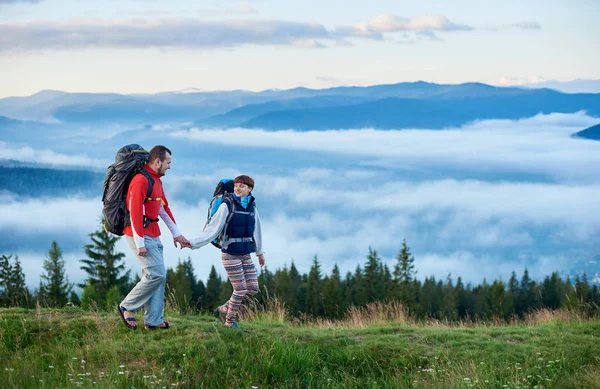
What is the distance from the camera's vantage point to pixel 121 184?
352 inches

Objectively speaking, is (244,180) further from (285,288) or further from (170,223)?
(285,288)

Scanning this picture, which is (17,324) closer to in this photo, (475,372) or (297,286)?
(475,372)

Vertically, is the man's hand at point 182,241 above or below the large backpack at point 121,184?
below

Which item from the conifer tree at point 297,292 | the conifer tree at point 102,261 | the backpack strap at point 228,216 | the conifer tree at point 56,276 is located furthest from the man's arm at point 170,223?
the conifer tree at point 297,292

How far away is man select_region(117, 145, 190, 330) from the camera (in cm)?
883

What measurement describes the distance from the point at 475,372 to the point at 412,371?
84cm

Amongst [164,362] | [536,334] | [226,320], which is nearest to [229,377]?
[164,362]

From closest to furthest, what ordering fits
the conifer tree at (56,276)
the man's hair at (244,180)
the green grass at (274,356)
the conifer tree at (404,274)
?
the green grass at (274,356) < the man's hair at (244,180) < the conifer tree at (56,276) < the conifer tree at (404,274)

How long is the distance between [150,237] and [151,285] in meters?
0.69

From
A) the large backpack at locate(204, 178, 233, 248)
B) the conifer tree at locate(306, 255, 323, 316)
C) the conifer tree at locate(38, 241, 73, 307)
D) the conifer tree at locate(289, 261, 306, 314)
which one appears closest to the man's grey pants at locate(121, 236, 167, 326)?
the large backpack at locate(204, 178, 233, 248)

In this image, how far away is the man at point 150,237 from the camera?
8828 mm

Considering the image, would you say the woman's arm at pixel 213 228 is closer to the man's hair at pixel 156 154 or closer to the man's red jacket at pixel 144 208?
the man's red jacket at pixel 144 208

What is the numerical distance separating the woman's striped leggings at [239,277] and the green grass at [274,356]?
437 millimetres

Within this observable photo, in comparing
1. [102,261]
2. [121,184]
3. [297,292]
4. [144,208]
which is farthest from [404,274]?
[121,184]
